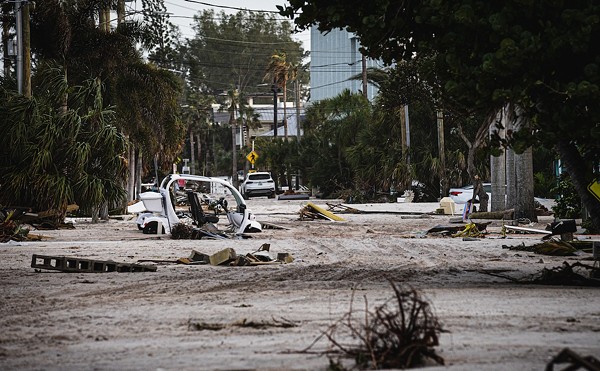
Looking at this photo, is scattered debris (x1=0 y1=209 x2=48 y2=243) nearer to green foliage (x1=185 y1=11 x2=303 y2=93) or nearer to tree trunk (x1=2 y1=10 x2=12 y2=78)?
tree trunk (x1=2 y1=10 x2=12 y2=78)

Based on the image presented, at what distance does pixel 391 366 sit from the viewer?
752cm

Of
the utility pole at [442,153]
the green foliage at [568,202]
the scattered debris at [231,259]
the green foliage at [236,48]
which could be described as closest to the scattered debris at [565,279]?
the scattered debris at [231,259]

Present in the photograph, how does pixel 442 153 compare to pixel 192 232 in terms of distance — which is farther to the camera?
pixel 442 153

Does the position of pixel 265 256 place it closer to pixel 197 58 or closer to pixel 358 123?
pixel 358 123

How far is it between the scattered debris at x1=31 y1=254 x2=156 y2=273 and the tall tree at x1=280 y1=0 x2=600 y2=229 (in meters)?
4.71

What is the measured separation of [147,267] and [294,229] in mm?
13823

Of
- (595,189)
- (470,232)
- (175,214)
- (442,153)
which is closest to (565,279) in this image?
(595,189)

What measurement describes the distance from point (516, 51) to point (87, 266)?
7.63m

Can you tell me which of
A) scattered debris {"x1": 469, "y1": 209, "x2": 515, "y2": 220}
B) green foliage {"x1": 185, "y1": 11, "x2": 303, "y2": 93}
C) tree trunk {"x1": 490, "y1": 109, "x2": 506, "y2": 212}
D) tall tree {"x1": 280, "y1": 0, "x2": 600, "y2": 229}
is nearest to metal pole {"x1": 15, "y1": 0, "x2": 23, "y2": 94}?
scattered debris {"x1": 469, "y1": 209, "x2": 515, "y2": 220}

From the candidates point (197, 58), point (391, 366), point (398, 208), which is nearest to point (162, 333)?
point (391, 366)

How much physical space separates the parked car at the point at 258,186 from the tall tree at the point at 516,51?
177 feet

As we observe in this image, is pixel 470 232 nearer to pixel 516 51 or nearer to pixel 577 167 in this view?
pixel 577 167

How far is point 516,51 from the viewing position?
38.4ft

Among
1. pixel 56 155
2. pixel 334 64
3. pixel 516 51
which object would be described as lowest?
pixel 56 155
